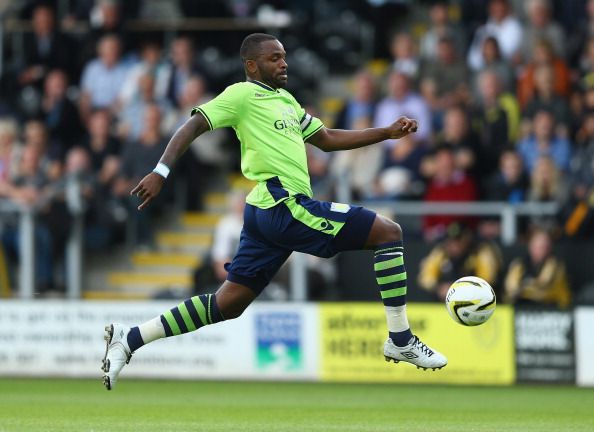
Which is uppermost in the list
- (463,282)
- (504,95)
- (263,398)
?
(504,95)

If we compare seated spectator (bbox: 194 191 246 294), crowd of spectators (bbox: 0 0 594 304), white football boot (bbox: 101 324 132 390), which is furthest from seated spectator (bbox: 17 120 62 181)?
white football boot (bbox: 101 324 132 390)

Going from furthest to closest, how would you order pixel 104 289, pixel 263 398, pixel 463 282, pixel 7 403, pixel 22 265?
1. pixel 104 289
2. pixel 22 265
3. pixel 263 398
4. pixel 7 403
5. pixel 463 282

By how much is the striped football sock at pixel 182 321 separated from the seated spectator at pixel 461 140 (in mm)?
7132

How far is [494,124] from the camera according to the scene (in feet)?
55.9

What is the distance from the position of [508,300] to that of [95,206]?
5570 millimetres

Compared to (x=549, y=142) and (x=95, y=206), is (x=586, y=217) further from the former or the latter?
(x=95, y=206)

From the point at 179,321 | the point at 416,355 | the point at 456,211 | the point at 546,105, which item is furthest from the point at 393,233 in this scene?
the point at 546,105

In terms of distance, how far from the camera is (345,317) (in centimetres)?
1585

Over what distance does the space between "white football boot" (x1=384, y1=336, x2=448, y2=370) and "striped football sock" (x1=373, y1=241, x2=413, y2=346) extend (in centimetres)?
4

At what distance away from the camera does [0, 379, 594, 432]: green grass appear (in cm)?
1024

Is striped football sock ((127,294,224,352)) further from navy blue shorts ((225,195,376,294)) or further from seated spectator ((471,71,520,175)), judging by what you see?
seated spectator ((471,71,520,175))

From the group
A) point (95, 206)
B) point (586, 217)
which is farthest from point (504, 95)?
point (95, 206)

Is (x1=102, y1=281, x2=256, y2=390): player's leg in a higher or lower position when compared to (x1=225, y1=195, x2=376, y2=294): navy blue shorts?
lower

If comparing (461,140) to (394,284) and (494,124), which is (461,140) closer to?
(494,124)
